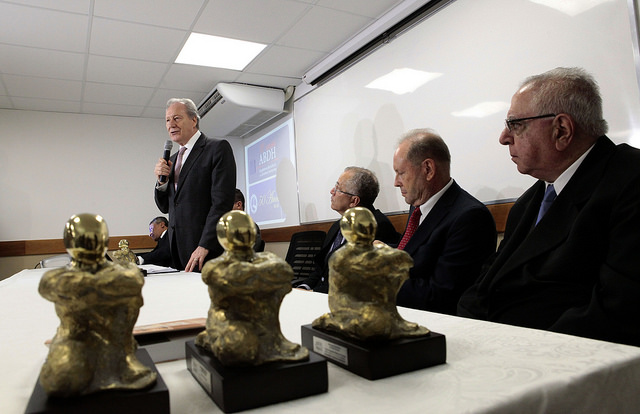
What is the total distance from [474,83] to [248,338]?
8.77 ft

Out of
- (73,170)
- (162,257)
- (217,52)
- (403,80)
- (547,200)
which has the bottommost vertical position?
(162,257)

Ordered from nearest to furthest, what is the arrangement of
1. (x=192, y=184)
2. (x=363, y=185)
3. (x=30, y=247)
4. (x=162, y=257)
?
1. (x=192, y=184)
2. (x=363, y=185)
3. (x=162, y=257)
4. (x=30, y=247)

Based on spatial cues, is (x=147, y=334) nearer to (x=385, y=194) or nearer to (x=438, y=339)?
(x=438, y=339)

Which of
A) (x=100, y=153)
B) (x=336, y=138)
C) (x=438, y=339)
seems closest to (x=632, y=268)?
(x=438, y=339)

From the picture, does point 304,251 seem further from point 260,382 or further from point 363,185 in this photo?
point 260,382

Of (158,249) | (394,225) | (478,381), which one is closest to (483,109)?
(394,225)

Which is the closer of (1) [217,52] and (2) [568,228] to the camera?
(2) [568,228]

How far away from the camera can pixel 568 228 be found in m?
1.11

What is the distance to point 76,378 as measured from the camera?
1.18ft

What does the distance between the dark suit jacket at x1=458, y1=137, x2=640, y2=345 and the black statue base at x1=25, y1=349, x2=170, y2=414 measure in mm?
928

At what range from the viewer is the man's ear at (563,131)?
4.37 feet

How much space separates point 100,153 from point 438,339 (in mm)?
5924

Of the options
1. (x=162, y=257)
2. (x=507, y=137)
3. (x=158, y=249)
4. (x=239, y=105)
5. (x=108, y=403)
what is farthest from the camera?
(x=239, y=105)

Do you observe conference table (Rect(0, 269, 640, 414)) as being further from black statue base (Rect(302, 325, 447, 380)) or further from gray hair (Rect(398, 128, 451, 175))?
gray hair (Rect(398, 128, 451, 175))
